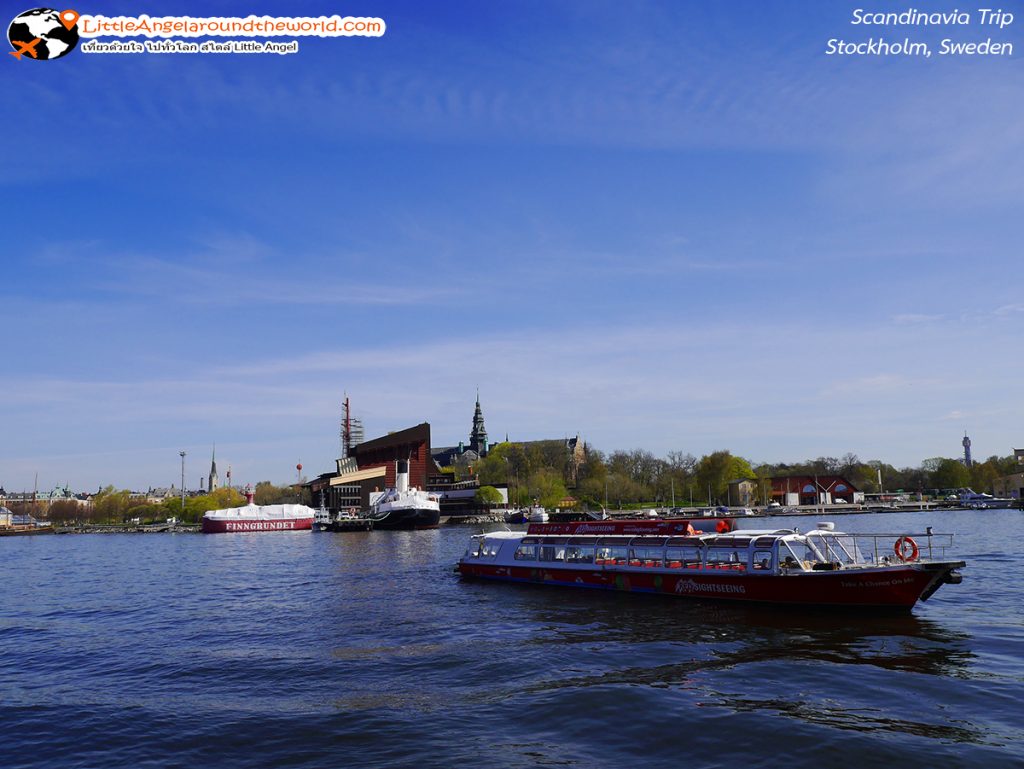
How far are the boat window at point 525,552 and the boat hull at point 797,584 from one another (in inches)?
243

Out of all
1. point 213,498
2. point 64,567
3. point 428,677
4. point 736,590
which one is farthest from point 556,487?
point 428,677

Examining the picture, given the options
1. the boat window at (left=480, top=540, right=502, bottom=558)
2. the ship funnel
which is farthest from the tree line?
the boat window at (left=480, top=540, right=502, bottom=558)

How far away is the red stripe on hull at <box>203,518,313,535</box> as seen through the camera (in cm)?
13188

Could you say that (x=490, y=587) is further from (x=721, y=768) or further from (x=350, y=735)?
(x=721, y=768)

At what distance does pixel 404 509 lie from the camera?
12469cm

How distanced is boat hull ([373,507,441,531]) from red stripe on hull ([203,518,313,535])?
15739 millimetres

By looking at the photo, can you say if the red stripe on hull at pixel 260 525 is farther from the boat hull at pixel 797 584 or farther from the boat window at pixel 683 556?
the boat window at pixel 683 556

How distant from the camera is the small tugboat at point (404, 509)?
409 ft

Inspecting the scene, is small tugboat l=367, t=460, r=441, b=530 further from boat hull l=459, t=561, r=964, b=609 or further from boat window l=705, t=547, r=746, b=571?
boat window l=705, t=547, r=746, b=571

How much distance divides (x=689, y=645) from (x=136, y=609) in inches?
1179

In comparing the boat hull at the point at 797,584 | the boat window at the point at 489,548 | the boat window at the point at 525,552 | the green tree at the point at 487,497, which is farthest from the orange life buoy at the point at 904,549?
the green tree at the point at 487,497

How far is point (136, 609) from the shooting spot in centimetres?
3978

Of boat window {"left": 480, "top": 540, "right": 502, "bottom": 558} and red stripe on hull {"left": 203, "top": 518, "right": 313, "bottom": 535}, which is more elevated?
boat window {"left": 480, "top": 540, "right": 502, "bottom": 558}

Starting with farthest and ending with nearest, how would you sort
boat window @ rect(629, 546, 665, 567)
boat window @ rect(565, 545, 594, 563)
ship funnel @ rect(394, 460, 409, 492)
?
1. ship funnel @ rect(394, 460, 409, 492)
2. boat window @ rect(565, 545, 594, 563)
3. boat window @ rect(629, 546, 665, 567)
